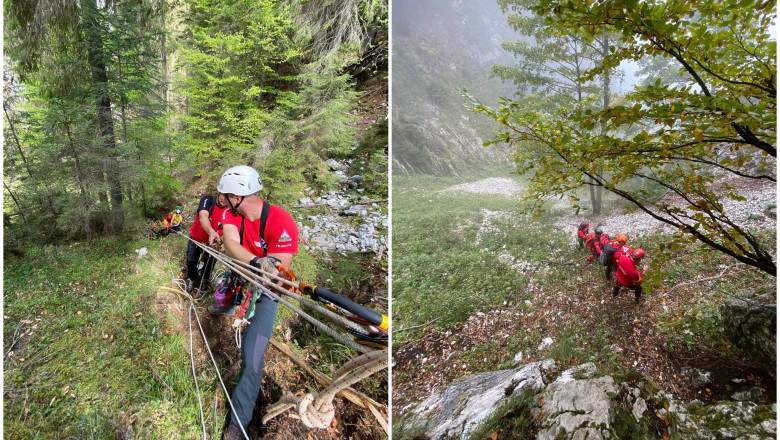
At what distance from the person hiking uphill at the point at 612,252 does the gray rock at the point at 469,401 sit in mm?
861

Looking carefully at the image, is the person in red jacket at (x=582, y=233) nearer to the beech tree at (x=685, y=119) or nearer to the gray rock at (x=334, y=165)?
the beech tree at (x=685, y=119)

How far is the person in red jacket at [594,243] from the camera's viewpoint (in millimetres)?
2393

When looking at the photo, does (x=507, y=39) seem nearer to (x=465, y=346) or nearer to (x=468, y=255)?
(x=468, y=255)

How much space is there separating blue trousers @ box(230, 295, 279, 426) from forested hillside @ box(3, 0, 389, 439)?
73 millimetres

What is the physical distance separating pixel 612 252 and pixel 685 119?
3.70 ft

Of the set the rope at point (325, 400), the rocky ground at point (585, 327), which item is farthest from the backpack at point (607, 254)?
the rope at point (325, 400)

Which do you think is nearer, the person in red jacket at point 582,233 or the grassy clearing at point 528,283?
the grassy clearing at point 528,283

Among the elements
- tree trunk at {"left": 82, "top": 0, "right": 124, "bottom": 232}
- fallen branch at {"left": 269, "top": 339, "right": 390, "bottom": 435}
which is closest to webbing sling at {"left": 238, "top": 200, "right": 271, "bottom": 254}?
fallen branch at {"left": 269, "top": 339, "right": 390, "bottom": 435}

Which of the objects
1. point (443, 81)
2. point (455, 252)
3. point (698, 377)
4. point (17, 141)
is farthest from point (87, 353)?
point (698, 377)

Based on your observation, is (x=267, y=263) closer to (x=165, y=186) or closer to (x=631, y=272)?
(x=165, y=186)

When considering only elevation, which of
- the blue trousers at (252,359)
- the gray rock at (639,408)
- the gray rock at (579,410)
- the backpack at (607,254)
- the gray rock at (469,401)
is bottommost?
the gray rock at (469,401)

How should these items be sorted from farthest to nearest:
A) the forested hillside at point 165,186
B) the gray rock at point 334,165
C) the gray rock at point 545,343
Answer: the gray rock at point 334,165, the gray rock at point 545,343, the forested hillside at point 165,186

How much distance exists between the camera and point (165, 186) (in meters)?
2.28

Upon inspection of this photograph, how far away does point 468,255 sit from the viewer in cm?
289
